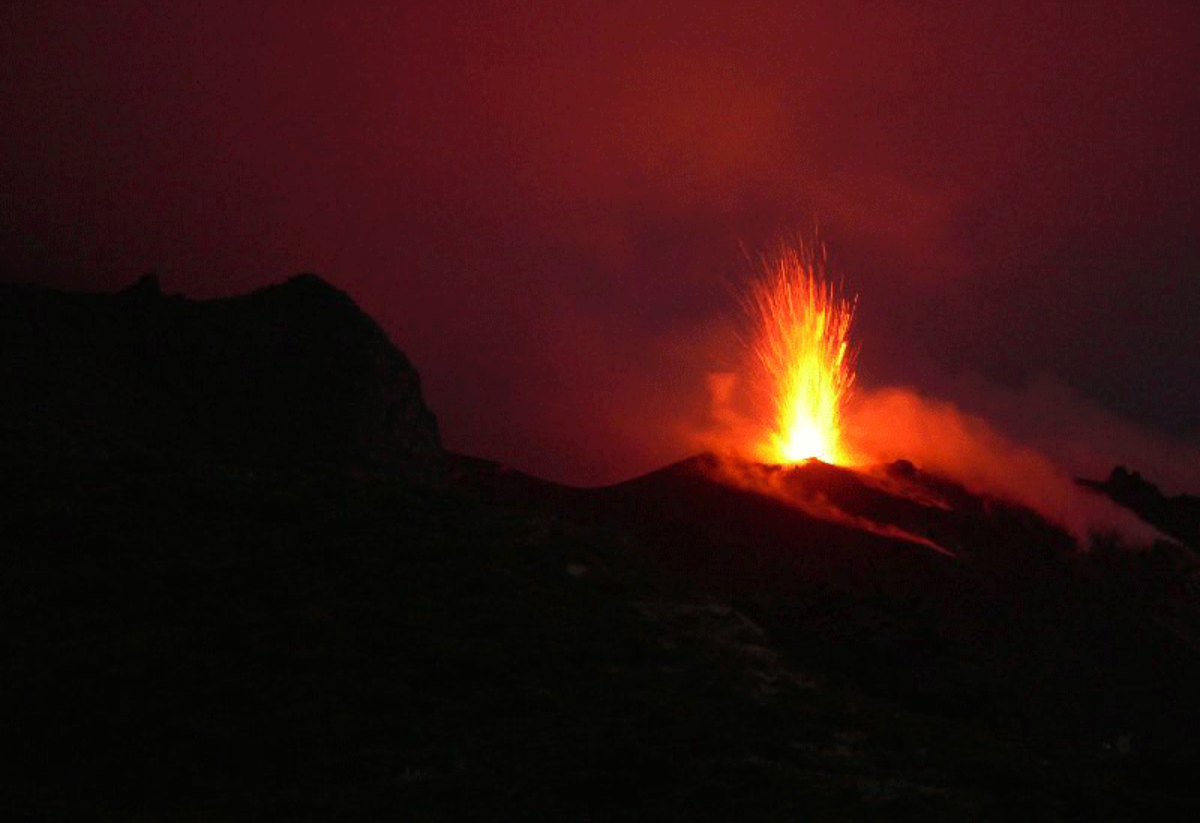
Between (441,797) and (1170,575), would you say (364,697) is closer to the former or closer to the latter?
(441,797)

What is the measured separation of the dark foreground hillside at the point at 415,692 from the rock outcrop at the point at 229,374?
3770cm

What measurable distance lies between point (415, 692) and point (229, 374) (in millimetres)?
71945

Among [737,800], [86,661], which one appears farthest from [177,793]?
[737,800]

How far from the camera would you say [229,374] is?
10725 cm

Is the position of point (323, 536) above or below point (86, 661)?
above

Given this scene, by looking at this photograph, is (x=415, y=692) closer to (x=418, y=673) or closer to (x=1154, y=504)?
(x=418, y=673)

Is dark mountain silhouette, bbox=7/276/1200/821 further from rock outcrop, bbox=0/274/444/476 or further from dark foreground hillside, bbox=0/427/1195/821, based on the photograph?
rock outcrop, bbox=0/274/444/476

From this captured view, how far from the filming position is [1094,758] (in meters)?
41.8

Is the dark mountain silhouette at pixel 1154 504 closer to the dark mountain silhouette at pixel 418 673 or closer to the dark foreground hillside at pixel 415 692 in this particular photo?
the dark mountain silhouette at pixel 418 673

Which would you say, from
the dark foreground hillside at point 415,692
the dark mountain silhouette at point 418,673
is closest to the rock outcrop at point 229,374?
the dark mountain silhouette at point 418,673

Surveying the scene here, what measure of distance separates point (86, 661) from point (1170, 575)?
14541 cm

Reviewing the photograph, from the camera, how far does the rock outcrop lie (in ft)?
311

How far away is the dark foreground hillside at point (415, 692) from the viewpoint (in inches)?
1310

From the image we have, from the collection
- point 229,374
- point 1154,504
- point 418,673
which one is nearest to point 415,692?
point 418,673
